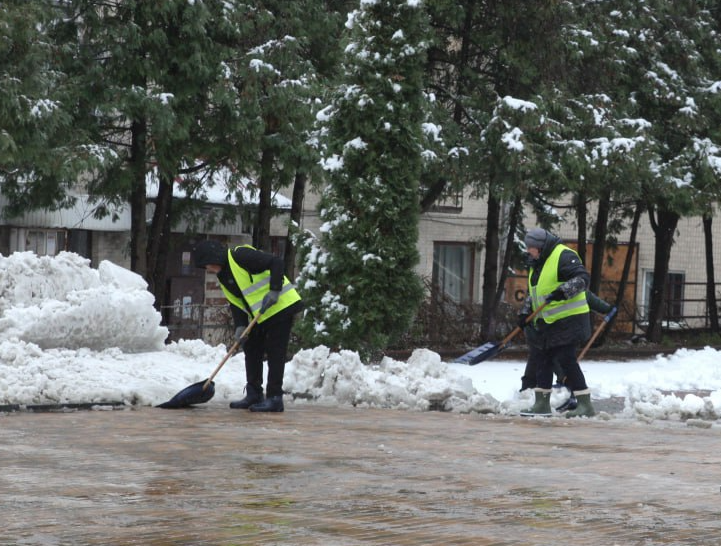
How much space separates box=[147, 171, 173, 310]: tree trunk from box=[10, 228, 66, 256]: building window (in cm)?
470

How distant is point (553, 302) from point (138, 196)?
10190 mm

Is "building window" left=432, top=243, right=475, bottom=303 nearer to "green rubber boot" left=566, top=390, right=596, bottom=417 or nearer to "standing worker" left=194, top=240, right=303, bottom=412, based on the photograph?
"green rubber boot" left=566, top=390, right=596, bottom=417

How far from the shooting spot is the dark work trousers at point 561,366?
40.1 feet

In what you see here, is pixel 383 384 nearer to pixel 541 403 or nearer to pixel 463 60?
pixel 541 403

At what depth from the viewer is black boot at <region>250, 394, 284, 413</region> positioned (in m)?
12.0

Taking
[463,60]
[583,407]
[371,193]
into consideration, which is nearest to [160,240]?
[463,60]

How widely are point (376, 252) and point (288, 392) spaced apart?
405 centimetres

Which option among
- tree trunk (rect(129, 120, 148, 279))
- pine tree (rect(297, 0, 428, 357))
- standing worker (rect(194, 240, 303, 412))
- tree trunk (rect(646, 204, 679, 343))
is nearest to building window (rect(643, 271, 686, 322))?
tree trunk (rect(646, 204, 679, 343))

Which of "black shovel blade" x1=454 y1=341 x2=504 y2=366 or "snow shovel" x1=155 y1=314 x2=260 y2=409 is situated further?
"black shovel blade" x1=454 y1=341 x2=504 y2=366

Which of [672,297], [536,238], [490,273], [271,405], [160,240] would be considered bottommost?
[271,405]

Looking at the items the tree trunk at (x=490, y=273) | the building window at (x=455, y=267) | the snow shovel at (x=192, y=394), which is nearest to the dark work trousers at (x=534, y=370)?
the snow shovel at (x=192, y=394)

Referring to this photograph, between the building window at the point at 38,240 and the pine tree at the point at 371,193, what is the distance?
11.1m

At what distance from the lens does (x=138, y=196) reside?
21.0 m

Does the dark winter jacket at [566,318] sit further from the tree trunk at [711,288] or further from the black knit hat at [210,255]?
the tree trunk at [711,288]
